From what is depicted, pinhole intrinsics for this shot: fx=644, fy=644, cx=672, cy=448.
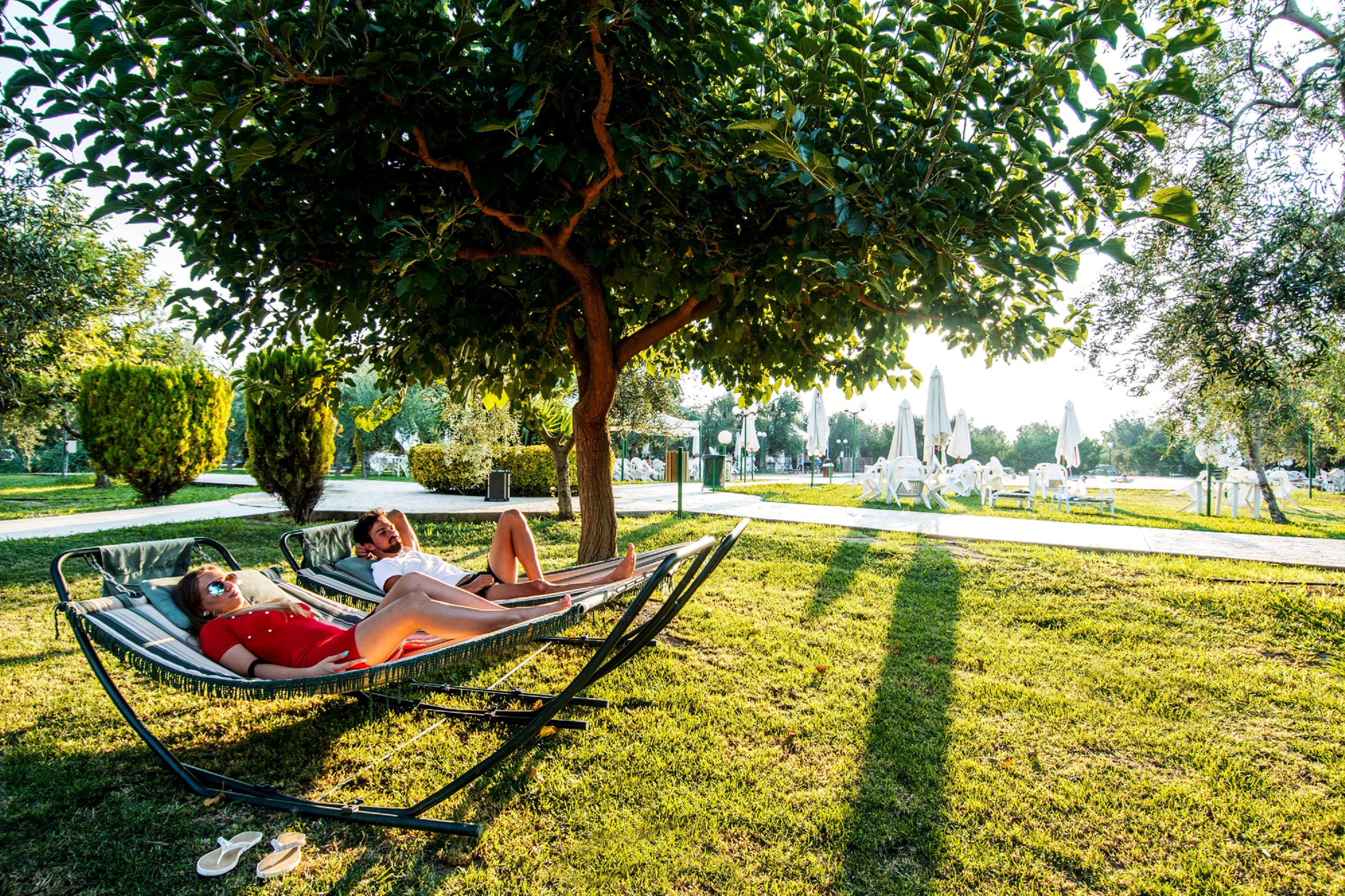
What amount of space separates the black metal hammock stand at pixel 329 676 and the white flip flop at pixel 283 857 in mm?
121

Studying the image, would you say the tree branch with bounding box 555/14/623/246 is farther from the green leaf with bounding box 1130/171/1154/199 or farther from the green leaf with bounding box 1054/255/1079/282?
the green leaf with bounding box 1130/171/1154/199

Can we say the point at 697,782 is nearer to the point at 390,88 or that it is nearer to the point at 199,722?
the point at 199,722

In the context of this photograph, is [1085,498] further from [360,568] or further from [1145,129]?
[360,568]

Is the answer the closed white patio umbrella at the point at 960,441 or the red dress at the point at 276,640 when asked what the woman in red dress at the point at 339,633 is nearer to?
the red dress at the point at 276,640

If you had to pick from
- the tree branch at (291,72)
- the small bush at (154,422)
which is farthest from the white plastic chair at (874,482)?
the small bush at (154,422)

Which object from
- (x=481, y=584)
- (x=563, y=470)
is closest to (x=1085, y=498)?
(x=563, y=470)

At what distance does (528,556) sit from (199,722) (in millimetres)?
1800

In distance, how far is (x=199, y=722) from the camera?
3260 millimetres

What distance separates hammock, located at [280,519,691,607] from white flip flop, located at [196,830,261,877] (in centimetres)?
165

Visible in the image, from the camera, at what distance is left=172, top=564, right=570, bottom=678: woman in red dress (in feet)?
8.70

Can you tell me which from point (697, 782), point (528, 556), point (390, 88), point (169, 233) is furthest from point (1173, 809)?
point (169, 233)

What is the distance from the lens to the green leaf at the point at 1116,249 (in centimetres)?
235

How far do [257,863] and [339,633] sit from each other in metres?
0.96

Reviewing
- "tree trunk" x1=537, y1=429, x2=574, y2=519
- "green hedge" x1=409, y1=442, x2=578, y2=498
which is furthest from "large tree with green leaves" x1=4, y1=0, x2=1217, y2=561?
"green hedge" x1=409, y1=442, x2=578, y2=498
